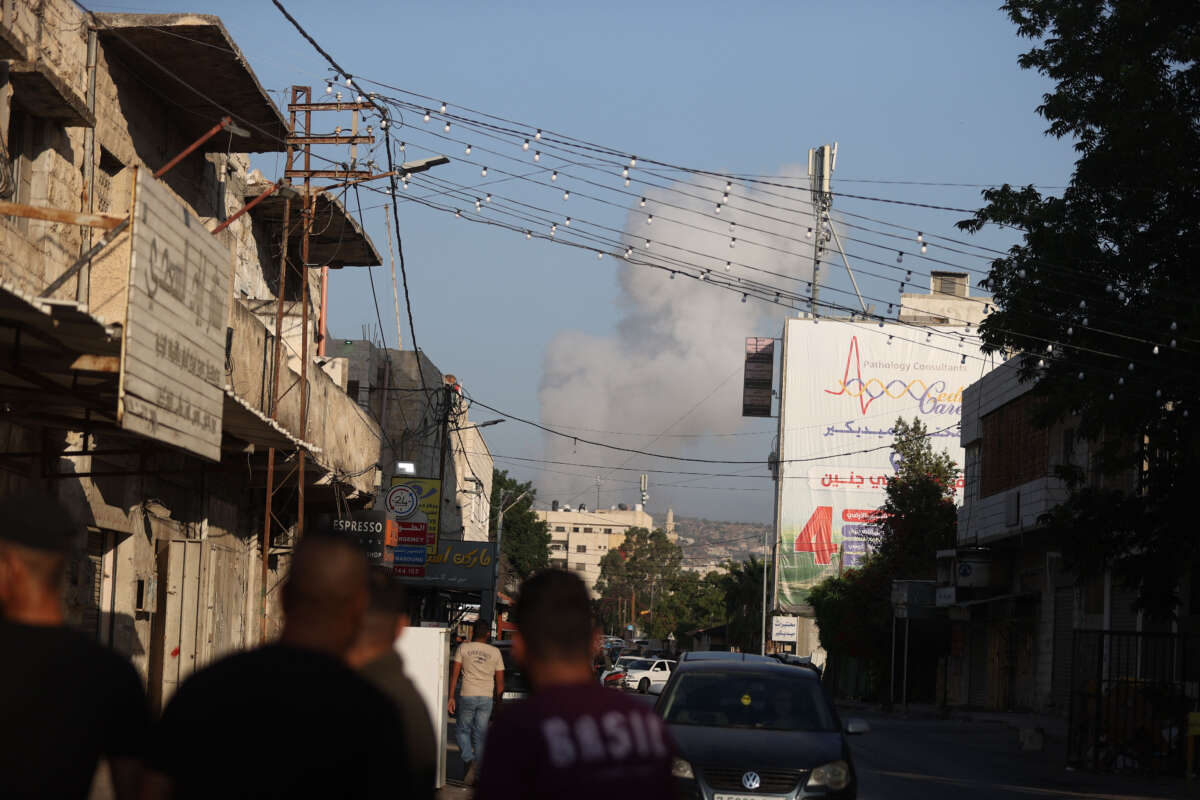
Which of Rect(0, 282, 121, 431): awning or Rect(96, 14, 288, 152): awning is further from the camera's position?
Rect(96, 14, 288, 152): awning

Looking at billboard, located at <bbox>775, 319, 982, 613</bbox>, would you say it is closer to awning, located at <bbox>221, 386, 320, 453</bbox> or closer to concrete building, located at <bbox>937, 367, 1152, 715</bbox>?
concrete building, located at <bbox>937, 367, 1152, 715</bbox>

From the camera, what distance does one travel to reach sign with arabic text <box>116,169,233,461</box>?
36.8 feet

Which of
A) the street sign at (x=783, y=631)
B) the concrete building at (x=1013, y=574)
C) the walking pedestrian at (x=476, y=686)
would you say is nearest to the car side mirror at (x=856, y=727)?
the walking pedestrian at (x=476, y=686)

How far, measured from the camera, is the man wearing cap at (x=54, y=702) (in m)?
3.55

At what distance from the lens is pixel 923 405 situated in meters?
71.8

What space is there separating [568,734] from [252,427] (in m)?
13.8

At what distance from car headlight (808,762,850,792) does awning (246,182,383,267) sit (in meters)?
15.8

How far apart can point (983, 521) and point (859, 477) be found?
32.4 metres

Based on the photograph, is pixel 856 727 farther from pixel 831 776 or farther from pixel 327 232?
pixel 327 232

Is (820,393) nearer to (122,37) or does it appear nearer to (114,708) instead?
(122,37)

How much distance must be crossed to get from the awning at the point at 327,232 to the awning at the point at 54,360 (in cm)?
1134

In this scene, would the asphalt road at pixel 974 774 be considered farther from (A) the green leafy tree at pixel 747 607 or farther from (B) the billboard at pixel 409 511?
(A) the green leafy tree at pixel 747 607

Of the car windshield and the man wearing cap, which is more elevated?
the man wearing cap

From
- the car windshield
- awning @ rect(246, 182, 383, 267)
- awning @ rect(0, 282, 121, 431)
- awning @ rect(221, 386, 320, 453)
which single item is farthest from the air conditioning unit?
awning @ rect(0, 282, 121, 431)
